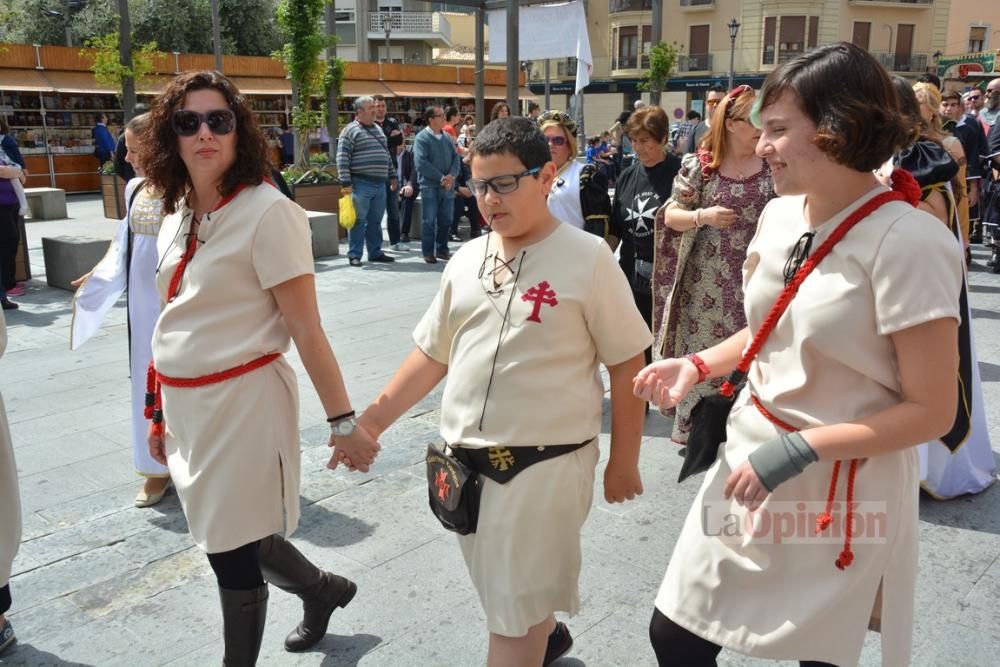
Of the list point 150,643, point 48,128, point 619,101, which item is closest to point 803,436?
point 150,643

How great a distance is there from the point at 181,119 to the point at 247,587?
136 cm

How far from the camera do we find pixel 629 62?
177 ft

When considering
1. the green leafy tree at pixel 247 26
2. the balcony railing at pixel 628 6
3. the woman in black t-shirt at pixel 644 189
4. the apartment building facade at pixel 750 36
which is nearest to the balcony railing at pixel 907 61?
the apartment building facade at pixel 750 36

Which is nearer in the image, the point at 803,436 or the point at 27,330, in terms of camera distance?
the point at 803,436

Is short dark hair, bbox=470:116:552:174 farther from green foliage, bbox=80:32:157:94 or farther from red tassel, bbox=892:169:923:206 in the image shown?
green foliage, bbox=80:32:157:94

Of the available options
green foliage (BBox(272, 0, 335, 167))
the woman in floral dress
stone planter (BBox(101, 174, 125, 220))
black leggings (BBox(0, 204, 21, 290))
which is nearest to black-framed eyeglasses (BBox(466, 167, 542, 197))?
the woman in floral dress

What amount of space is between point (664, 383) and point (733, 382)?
0.19 m

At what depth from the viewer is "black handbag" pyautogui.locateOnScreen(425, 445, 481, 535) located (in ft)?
7.23

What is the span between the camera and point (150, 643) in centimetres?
302

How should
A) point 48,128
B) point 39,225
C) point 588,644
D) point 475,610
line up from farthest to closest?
1. point 48,128
2. point 39,225
3. point 475,610
4. point 588,644

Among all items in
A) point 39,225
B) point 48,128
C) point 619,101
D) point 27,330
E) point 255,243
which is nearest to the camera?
point 255,243

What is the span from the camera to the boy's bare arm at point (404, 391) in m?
2.44

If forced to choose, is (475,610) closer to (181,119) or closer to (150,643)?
(150,643)

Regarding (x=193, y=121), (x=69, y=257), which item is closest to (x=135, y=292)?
(x=193, y=121)
